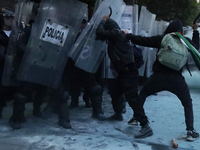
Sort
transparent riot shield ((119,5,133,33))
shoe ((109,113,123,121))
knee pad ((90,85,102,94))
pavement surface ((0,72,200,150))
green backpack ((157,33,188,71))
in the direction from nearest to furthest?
1. pavement surface ((0,72,200,150))
2. green backpack ((157,33,188,71))
3. knee pad ((90,85,102,94))
4. shoe ((109,113,123,121))
5. transparent riot shield ((119,5,133,33))

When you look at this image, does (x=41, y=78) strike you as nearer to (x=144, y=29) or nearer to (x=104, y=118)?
(x=104, y=118)

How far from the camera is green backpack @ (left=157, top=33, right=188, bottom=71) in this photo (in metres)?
3.56

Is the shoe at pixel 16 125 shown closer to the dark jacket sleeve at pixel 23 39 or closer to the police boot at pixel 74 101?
the dark jacket sleeve at pixel 23 39

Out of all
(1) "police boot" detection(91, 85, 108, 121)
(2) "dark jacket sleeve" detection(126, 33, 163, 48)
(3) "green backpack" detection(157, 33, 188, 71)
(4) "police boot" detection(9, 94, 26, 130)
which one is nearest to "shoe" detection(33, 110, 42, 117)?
(4) "police boot" detection(9, 94, 26, 130)

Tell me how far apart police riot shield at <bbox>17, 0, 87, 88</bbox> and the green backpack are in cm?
124

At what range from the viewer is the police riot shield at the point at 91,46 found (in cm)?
406

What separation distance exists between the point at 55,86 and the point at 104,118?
3.49ft

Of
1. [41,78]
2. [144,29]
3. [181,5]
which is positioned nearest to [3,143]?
[41,78]

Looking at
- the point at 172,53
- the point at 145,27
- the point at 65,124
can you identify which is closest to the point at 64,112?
the point at 65,124

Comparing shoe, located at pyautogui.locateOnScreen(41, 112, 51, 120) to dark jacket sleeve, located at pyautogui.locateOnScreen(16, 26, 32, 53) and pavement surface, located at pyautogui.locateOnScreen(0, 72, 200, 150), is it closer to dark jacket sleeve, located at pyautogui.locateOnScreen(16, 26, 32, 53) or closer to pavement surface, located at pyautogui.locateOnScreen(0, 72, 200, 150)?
pavement surface, located at pyautogui.locateOnScreen(0, 72, 200, 150)

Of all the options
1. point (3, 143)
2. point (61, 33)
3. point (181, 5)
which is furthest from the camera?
point (181, 5)

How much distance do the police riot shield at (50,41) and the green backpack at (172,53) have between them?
4.07 feet

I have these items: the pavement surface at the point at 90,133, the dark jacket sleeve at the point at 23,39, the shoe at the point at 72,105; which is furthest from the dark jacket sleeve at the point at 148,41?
the shoe at the point at 72,105

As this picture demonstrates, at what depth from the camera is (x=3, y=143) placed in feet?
11.2
